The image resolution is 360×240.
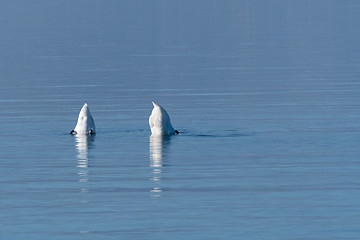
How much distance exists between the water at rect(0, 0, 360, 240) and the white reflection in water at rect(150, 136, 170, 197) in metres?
0.05

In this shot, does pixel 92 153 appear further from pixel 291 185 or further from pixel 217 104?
pixel 217 104

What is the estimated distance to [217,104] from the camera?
44781 mm

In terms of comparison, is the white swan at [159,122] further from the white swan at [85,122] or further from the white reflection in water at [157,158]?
the white swan at [85,122]

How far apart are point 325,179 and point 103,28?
99681 mm

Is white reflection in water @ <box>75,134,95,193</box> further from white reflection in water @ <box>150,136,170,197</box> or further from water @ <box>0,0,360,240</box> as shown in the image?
white reflection in water @ <box>150,136,170,197</box>

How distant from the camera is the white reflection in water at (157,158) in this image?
84.6 ft

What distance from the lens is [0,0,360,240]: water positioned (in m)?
22.2

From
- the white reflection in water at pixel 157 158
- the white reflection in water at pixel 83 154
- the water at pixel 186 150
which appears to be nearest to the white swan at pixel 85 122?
the white reflection in water at pixel 83 154

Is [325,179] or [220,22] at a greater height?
[220,22]

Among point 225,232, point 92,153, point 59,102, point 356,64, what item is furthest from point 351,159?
point 356,64

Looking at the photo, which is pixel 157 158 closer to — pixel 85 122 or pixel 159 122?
pixel 159 122

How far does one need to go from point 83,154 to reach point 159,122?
3.59 meters

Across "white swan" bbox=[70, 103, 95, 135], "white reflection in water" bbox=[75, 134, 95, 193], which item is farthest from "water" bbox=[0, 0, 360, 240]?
"white swan" bbox=[70, 103, 95, 135]

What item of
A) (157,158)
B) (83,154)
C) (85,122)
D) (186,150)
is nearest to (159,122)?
(85,122)
